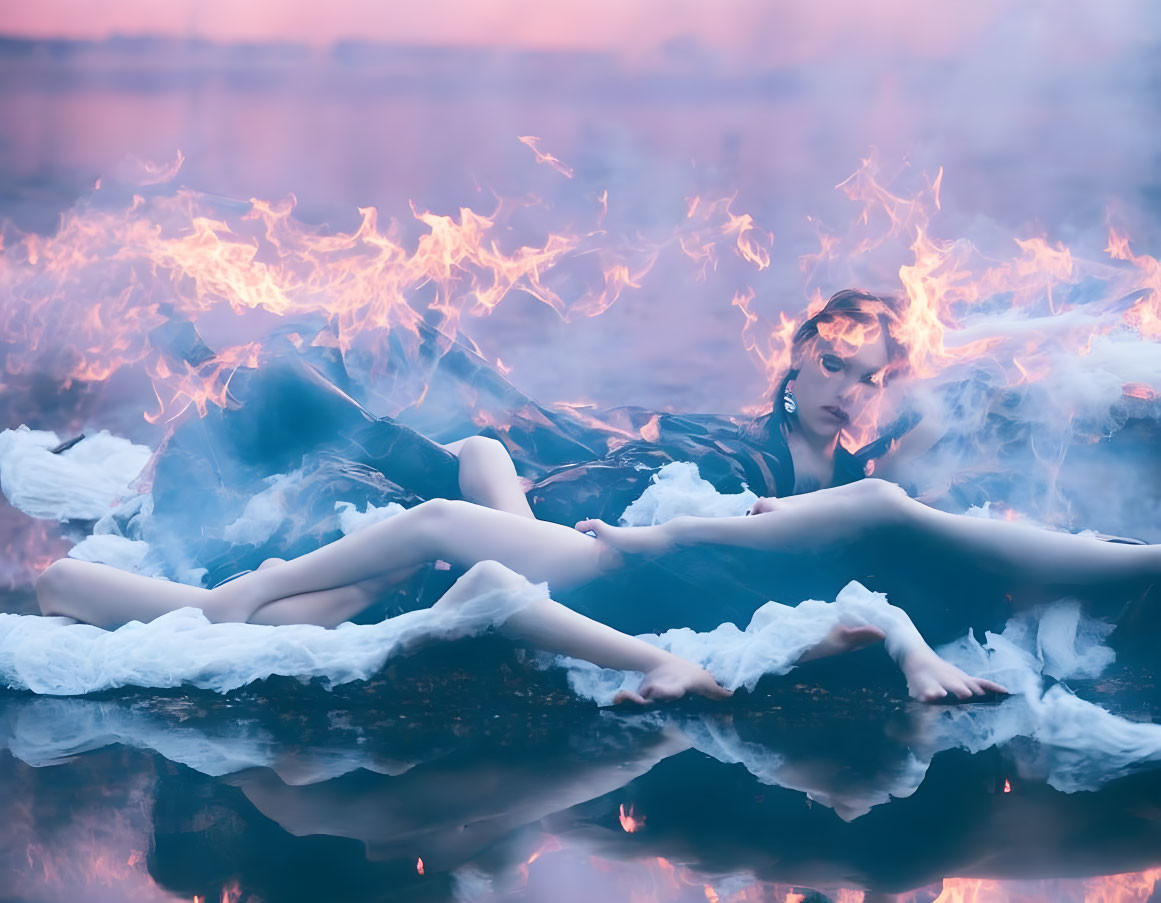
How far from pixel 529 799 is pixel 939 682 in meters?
0.68

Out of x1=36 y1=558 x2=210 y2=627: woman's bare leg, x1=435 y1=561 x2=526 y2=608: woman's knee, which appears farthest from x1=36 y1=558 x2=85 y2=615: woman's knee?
x1=435 y1=561 x2=526 y2=608: woman's knee

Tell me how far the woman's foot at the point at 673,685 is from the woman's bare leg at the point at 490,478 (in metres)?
0.57

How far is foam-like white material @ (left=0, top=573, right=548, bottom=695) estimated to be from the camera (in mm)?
1776

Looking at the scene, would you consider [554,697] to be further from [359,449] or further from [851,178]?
Result: [851,178]

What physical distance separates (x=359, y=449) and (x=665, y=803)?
138cm

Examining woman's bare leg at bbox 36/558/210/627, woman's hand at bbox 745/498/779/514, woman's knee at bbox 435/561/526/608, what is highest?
woman's hand at bbox 745/498/779/514

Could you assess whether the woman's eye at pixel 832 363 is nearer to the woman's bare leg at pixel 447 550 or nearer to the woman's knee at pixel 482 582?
the woman's bare leg at pixel 447 550

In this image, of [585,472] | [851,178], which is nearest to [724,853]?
[585,472]

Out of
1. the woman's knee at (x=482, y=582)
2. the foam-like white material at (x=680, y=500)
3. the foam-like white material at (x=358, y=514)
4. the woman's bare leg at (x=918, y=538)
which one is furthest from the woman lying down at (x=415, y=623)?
the foam-like white material at (x=680, y=500)

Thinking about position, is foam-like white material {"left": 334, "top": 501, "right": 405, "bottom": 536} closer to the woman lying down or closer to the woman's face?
the woman lying down

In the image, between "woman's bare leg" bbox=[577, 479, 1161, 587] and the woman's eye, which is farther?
the woman's eye

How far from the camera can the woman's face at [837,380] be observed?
2293 mm

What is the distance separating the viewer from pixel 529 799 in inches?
54.5

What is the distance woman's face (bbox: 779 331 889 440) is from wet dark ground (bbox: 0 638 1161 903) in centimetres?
68
